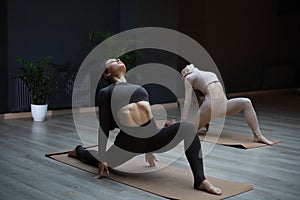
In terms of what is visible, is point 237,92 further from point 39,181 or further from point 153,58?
point 39,181

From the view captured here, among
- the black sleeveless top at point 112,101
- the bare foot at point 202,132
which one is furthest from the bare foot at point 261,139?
the black sleeveless top at point 112,101

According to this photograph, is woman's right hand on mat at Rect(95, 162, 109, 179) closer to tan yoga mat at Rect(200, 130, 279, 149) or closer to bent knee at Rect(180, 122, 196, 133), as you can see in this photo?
bent knee at Rect(180, 122, 196, 133)

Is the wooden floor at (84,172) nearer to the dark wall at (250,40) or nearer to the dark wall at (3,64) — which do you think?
the dark wall at (3,64)

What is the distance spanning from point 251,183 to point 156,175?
73 cm

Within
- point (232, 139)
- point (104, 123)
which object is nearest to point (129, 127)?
point (104, 123)

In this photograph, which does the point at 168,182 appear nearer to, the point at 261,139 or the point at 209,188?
the point at 209,188

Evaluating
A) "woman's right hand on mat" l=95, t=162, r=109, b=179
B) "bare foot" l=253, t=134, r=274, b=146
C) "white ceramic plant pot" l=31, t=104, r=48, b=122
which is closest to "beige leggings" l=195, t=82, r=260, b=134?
"bare foot" l=253, t=134, r=274, b=146

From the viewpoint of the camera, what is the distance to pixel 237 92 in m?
9.86

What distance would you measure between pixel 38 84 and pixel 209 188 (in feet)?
12.4

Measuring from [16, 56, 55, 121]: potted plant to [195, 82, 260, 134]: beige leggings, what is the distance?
92.4 inches

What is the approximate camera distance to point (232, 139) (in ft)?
16.9

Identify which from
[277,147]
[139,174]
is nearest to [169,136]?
[139,174]

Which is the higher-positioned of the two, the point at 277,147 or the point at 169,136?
the point at 169,136

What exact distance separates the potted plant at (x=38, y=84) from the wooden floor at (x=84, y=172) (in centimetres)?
21
